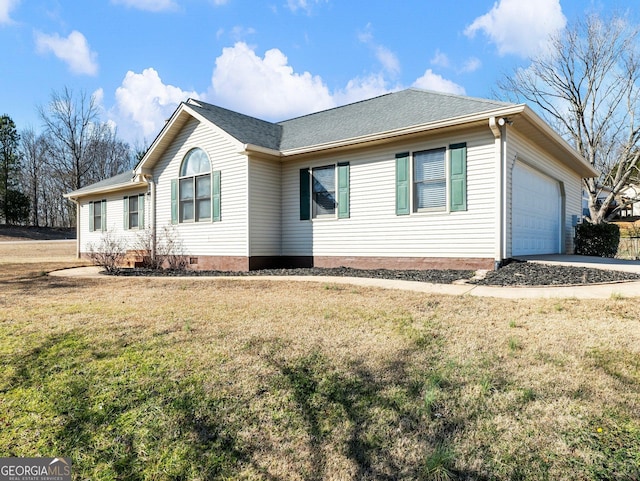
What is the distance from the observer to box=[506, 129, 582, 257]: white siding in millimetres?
8422

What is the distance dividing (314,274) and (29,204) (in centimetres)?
4188

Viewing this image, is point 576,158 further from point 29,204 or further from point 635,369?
point 29,204

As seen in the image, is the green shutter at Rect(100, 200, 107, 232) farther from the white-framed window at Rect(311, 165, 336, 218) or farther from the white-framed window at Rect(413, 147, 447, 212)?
the white-framed window at Rect(413, 147, 447, 212)

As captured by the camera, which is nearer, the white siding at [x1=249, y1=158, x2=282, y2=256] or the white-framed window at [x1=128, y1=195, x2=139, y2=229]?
the white siding at [x1=249, y1=158, x2=282, y2=256]

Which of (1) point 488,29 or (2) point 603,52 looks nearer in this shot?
(1) point 488,29

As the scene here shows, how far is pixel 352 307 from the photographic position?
5.11 metres

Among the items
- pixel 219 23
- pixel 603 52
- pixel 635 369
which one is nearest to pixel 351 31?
pixel 219 23

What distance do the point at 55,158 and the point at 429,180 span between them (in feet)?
131

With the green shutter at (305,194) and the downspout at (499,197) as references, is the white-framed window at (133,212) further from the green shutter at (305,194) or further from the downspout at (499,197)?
the downspout at (499,197)

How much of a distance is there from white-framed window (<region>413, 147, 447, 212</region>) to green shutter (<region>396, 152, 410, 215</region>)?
17 cm

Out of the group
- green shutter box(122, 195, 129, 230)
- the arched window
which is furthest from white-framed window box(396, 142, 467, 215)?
green shutter box(122, 195, 129, 230)

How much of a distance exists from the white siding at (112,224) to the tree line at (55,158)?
20.9m

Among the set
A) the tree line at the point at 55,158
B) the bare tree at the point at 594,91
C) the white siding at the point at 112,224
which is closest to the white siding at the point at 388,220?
the white siding at the point at 112,224

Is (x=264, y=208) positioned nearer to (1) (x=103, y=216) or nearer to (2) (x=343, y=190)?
(2) (x=343, y=190)
